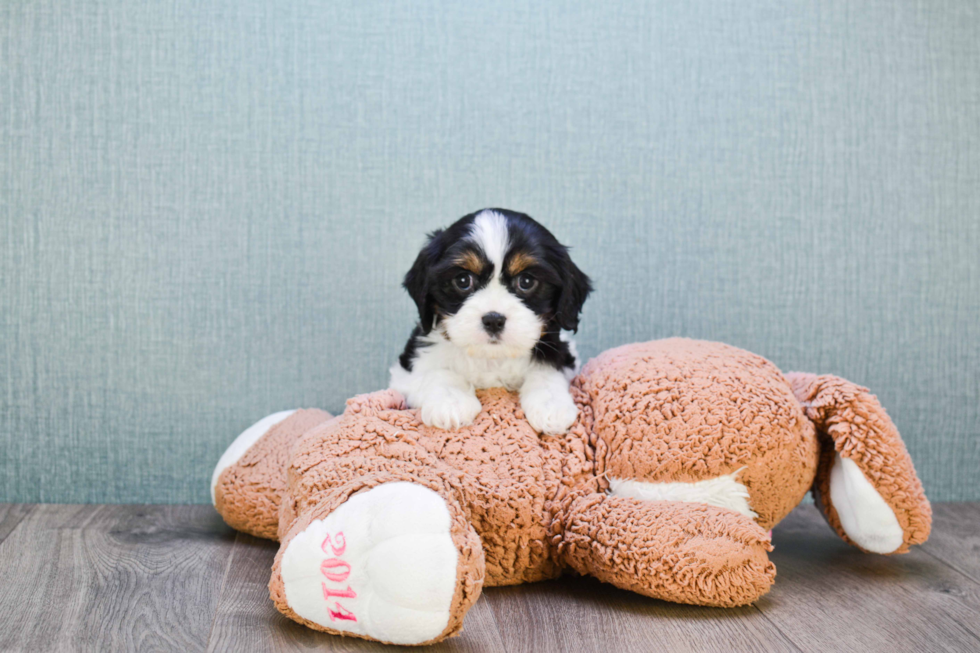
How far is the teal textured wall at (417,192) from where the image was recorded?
2.35 metres

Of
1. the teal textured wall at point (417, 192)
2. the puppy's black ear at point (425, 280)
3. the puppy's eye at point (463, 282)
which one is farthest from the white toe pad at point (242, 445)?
the puppy's eye at point (463, 282)

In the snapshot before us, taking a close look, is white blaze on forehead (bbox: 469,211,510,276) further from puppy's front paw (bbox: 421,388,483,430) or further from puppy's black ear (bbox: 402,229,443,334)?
puppy's front paw (bbox: 421,388,483,430)

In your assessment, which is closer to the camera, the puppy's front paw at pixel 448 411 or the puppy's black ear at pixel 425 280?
the puppy's front paw at pixel 448 411

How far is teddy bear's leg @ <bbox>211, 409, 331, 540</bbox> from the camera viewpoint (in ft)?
6.46

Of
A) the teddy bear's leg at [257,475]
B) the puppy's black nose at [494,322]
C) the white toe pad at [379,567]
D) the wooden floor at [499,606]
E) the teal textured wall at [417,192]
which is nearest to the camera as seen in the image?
the white toe pad at [379,567]

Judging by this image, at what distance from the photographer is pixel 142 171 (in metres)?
2.36

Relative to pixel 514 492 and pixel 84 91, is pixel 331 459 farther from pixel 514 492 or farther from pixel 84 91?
pixel 84 91

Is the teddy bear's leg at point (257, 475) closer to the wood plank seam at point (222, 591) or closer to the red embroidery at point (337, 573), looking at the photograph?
the wood plank seam at point (222, 591)

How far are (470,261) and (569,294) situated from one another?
25cm

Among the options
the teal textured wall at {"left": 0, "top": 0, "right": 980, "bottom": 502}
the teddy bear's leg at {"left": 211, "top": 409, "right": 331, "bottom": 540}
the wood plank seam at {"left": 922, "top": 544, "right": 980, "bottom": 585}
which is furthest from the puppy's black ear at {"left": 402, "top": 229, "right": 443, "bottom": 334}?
the wood plank seam at {"left": 922, "top": 544, "right": 980, "bottom": 585}

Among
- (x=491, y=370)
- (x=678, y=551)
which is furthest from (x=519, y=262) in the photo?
(x=678, y=551)

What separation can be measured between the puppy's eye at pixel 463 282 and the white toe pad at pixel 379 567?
1.76ft

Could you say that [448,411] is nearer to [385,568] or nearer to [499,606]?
[499,606]

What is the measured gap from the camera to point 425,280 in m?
1.75
